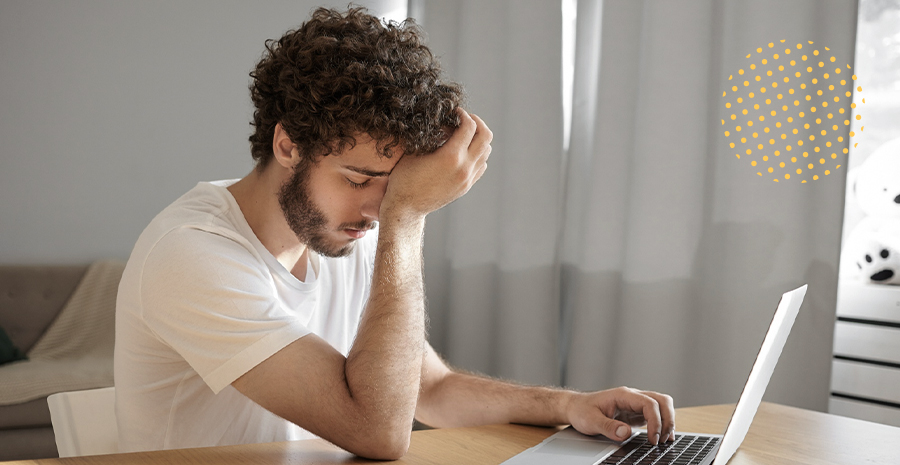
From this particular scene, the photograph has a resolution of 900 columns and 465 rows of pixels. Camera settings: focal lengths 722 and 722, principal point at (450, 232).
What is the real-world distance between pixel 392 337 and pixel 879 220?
1764 millimetres

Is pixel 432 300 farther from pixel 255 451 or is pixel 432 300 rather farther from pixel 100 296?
pixel 255 451

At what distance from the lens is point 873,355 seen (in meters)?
2.02

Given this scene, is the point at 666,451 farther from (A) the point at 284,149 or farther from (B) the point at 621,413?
(A) the point at 284,149

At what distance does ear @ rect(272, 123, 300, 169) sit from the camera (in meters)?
1.19

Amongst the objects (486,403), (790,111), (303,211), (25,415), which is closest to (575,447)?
(486,403)

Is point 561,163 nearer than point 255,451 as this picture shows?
No

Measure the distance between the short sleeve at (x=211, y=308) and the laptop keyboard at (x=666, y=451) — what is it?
17.2 inches

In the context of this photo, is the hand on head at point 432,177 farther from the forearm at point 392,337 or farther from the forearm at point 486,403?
the forearm at point 486,403

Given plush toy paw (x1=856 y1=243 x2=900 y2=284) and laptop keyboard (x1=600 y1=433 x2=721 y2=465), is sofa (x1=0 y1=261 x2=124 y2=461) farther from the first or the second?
plush toy paw (x1=856 y1=243 x2=900 y2=284)

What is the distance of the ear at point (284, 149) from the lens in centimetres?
119

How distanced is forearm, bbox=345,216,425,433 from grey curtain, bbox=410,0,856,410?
4.23 ft

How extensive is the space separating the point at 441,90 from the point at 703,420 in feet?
2.18

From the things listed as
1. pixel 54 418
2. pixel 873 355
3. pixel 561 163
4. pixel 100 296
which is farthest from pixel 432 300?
pixel 54 418

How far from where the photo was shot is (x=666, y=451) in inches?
36.3
